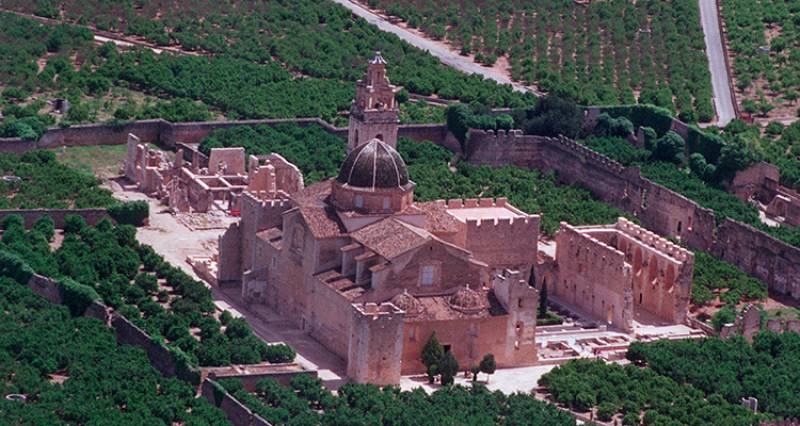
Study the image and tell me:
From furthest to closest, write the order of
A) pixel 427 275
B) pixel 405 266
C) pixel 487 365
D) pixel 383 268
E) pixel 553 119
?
pixel 553 119 → pixel 427 275 → pixel 405 266 → pixel 383 268 → pixel 487 365

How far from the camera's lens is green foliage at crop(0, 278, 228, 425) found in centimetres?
8262

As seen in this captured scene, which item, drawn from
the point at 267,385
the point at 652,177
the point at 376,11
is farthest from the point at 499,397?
the point at 376,11

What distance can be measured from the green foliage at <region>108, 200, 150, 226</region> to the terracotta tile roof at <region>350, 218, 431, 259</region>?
1454 centimetres

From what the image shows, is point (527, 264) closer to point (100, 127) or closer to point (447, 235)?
point (447, 235)

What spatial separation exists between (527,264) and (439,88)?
93.3ft

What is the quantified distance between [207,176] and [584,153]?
52.5 ft

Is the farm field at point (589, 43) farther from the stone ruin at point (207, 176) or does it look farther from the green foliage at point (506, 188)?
the stone ruin at point (207, 176)

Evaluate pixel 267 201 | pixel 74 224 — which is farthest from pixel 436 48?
pixel 267 201

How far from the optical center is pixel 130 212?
105m

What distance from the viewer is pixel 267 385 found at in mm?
86000

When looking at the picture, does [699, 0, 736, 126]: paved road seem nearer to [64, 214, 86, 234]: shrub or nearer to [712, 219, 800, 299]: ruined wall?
[712, 219, 800, 299]: ruined wall

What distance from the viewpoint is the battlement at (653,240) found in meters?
97.2

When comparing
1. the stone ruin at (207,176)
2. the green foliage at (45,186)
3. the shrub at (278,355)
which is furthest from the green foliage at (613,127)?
the shrub at (278,355)

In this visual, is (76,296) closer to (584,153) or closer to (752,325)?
(752,325)
